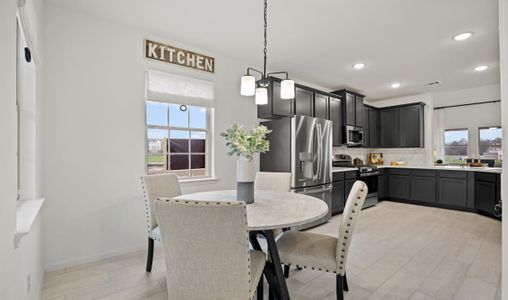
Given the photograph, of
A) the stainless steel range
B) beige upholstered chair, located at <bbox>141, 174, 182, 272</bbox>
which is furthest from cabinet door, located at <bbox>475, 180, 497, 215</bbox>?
beige upholstered chair, located at <bbox>141, 174, 182, 272</bbox>

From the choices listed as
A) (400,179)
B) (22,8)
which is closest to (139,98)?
(22,8)

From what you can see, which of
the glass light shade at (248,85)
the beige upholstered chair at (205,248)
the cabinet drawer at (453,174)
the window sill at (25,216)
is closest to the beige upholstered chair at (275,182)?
the glass light shade at (248,85)

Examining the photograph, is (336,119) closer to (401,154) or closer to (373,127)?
(373,127)

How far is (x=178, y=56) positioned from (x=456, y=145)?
6.13 m

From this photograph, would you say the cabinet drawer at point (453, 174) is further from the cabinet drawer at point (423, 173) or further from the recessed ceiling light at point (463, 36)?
the recessed ceiling light at point (463, 36)

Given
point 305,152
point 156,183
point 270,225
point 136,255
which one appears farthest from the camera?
point 305,152

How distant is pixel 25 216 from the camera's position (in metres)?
1.49

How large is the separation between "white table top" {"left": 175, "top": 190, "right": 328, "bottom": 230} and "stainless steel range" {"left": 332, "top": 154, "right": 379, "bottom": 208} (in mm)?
3261

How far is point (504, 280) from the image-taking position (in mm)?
819

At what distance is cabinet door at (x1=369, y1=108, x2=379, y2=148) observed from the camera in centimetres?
605

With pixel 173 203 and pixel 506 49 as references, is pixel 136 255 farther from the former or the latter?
pixel 506 49

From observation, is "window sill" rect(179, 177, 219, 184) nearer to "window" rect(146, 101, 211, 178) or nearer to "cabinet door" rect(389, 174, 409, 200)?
"window" rect(146, 101, 211, 178)

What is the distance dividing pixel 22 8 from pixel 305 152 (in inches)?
129

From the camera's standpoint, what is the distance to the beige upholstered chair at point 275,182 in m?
2.71
